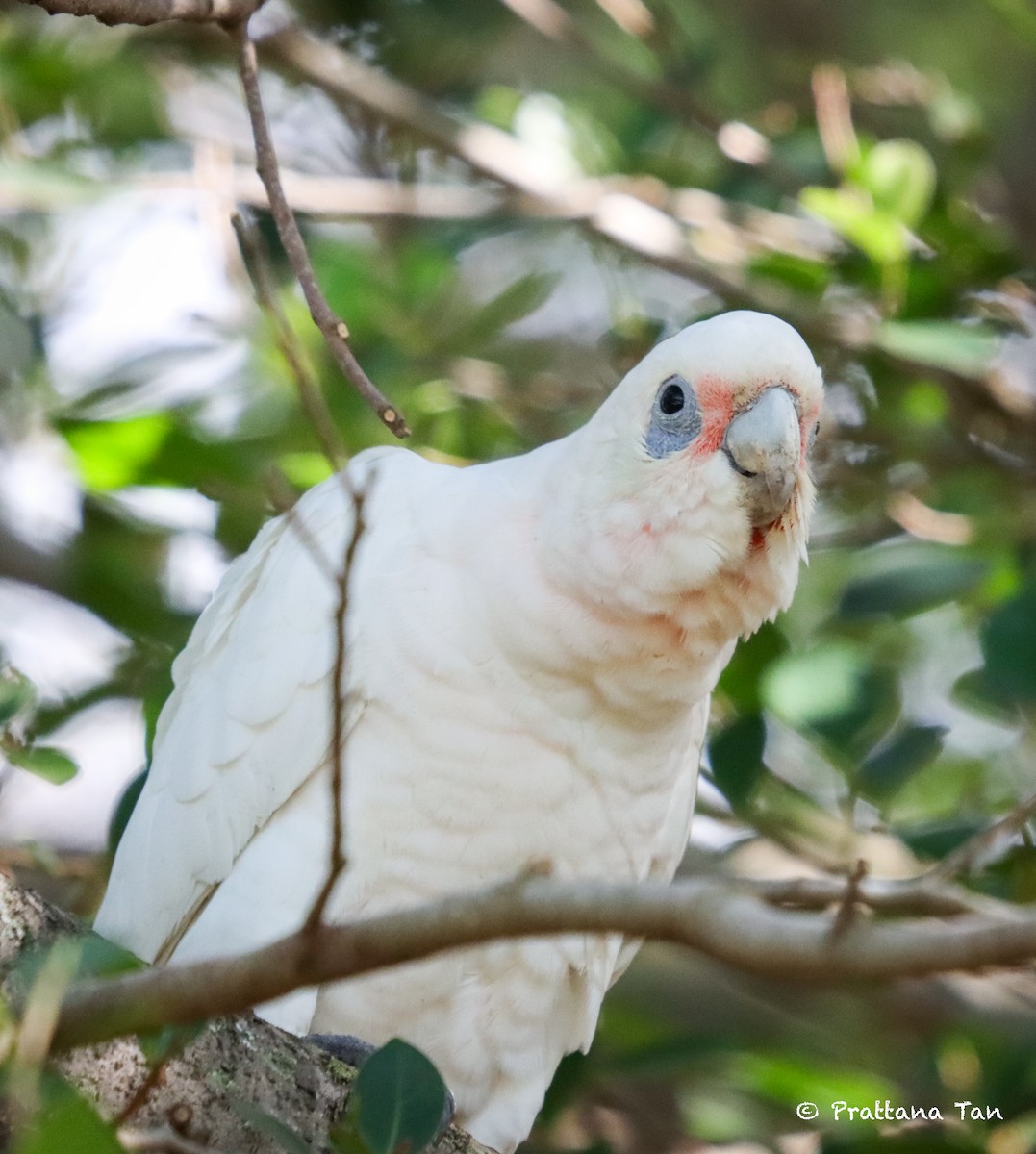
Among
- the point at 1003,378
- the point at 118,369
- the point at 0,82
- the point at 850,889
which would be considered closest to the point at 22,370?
the point at 118,369

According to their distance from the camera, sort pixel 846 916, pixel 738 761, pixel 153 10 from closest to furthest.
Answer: pixel 846 916
pixel 153 10
pixel 738 761

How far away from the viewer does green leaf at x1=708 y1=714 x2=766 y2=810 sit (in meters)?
2.64

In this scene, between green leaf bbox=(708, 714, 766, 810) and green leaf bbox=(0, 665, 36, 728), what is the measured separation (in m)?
1.20

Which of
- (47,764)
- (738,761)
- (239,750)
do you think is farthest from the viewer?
(738,761)

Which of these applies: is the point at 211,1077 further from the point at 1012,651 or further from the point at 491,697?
the point at 1012,651

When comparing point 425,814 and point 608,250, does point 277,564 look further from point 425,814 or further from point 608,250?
point 608,250

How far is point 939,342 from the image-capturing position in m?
2.89

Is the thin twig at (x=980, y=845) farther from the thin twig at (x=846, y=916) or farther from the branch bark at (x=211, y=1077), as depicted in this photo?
the branch bark at (x=211, y=1077)

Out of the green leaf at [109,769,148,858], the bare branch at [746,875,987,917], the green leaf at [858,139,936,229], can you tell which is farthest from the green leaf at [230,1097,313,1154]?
the green leaf at [858,139,936,229]

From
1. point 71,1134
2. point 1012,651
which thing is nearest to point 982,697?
point 1012,651

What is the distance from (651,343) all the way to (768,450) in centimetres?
132

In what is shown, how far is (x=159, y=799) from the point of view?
2.57 m

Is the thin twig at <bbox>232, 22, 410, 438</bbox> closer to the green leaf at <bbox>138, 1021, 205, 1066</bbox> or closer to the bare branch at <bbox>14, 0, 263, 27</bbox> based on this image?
the bare branch at <bbox>14, 0, 263, 27</bbox>

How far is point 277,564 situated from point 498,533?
469mm
